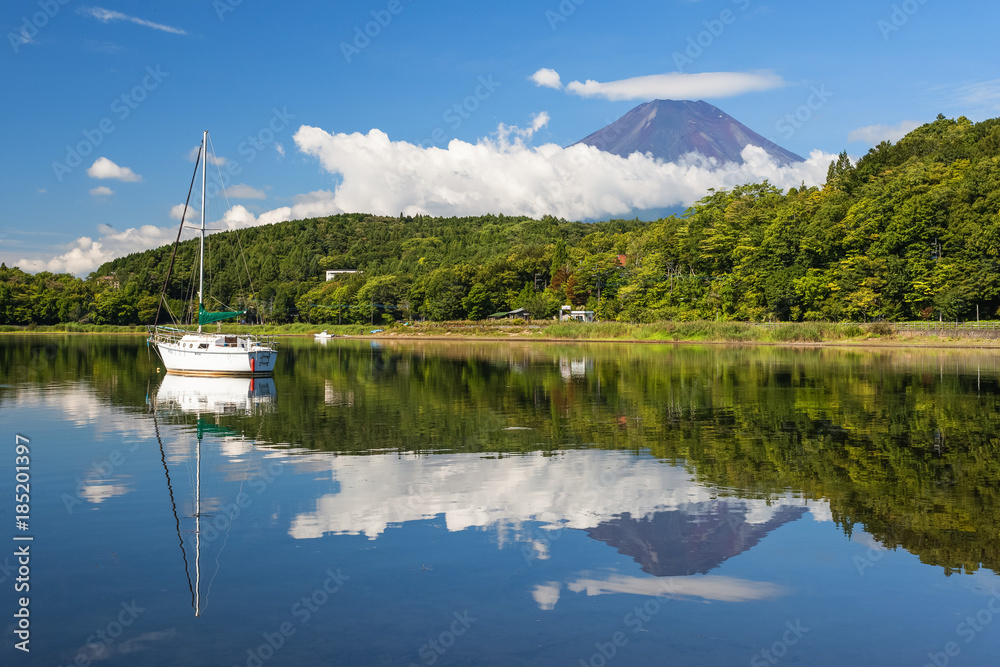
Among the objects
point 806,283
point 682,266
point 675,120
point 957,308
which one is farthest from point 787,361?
point 675,120

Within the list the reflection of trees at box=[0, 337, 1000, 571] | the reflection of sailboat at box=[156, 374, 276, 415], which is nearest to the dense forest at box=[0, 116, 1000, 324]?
the reflection of sailboat at box=[156, 374, 276, 415]

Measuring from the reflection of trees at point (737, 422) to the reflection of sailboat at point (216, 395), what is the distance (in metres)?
0.89

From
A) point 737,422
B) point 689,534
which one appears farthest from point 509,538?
point 737,422

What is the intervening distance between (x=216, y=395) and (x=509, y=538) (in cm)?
2212

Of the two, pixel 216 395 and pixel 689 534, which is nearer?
pixel 689 534

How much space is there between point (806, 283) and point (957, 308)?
16.2 m

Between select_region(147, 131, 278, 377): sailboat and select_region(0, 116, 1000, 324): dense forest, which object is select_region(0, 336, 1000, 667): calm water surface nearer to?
select_region(147, 131, 278, 377): sailboat

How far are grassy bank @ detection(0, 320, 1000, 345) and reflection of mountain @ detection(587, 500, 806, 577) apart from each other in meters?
62.1

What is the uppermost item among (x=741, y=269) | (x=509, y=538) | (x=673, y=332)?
(x=741, y=269)

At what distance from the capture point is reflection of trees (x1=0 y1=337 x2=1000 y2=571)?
41.6ft

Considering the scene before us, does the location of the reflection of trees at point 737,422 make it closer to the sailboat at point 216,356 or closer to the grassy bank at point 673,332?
the sailboat at point 216,356

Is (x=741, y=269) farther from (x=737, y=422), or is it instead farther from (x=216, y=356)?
(x=737, y=422)

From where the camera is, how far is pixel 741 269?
309ft

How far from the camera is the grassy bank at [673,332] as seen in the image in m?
68.8
